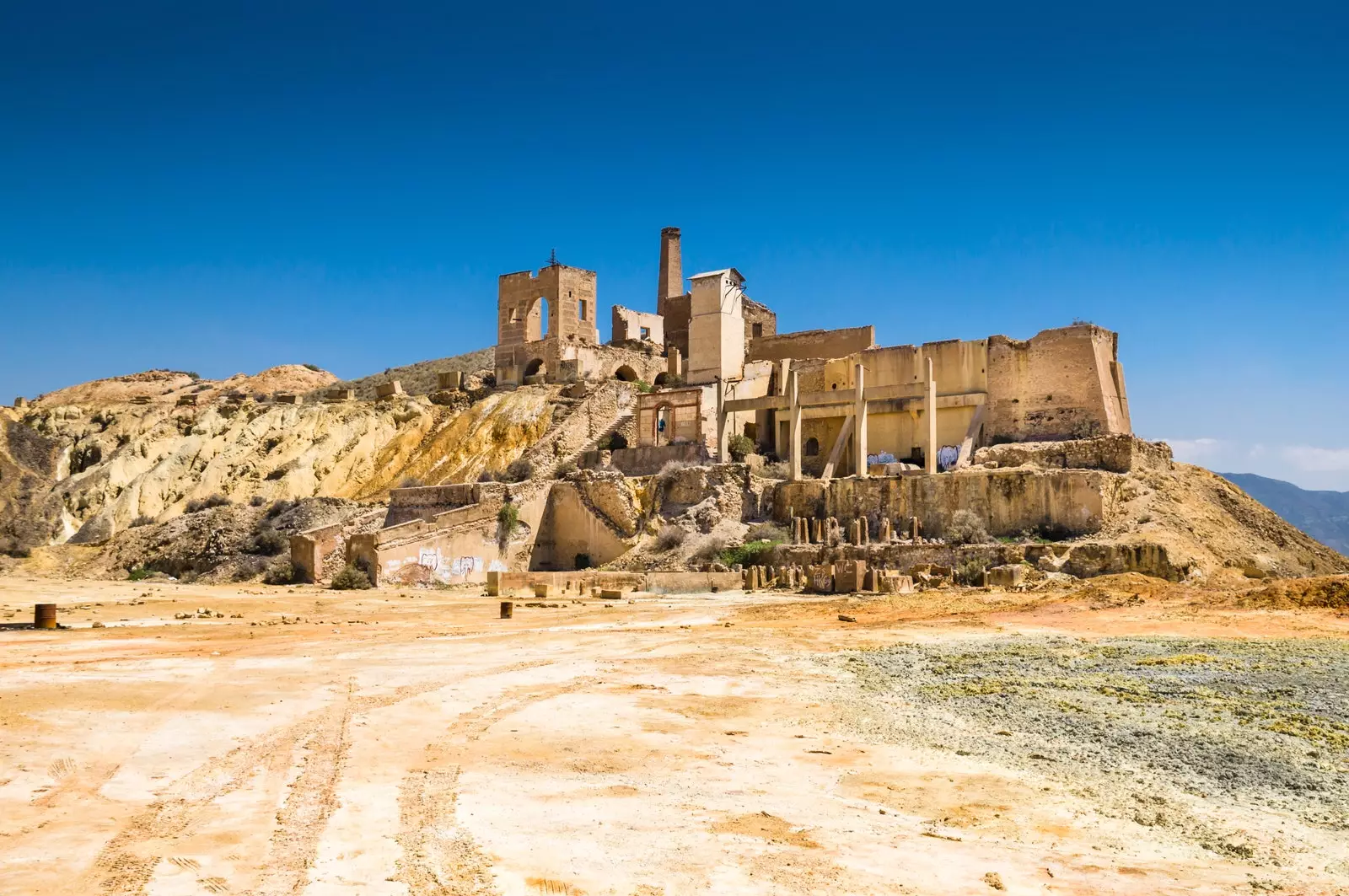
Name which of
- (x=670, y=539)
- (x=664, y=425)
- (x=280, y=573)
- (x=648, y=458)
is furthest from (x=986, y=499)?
(x=280, y=573)

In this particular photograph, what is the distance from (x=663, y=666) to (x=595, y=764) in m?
5.31

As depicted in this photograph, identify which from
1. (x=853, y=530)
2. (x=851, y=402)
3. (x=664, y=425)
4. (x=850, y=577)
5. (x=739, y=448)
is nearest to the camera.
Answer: (x=850, y=577)

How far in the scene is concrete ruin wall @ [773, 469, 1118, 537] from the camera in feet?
89.4

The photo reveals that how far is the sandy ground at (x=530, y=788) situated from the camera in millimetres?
6016

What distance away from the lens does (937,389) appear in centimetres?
3475

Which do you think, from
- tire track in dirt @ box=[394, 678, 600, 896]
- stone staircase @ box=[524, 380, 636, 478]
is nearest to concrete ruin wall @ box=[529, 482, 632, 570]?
stone staircase @ box=[524, 380, 636, 478]

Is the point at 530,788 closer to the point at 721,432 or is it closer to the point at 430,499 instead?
the point at 430,499

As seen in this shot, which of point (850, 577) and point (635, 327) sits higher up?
point (635, 327)

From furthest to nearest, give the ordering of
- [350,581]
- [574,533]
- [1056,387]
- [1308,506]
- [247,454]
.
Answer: [1308,506]
[247,454]
[574,533]
[1056,387]
[350,581]

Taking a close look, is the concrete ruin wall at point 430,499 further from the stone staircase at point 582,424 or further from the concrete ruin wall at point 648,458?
the concrete ruin wall at point 648,458

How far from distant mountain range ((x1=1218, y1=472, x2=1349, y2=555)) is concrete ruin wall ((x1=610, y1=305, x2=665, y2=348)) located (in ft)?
369

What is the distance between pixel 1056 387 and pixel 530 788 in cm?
2817

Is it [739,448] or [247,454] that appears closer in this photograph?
[739,448]

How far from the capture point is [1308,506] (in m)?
170
